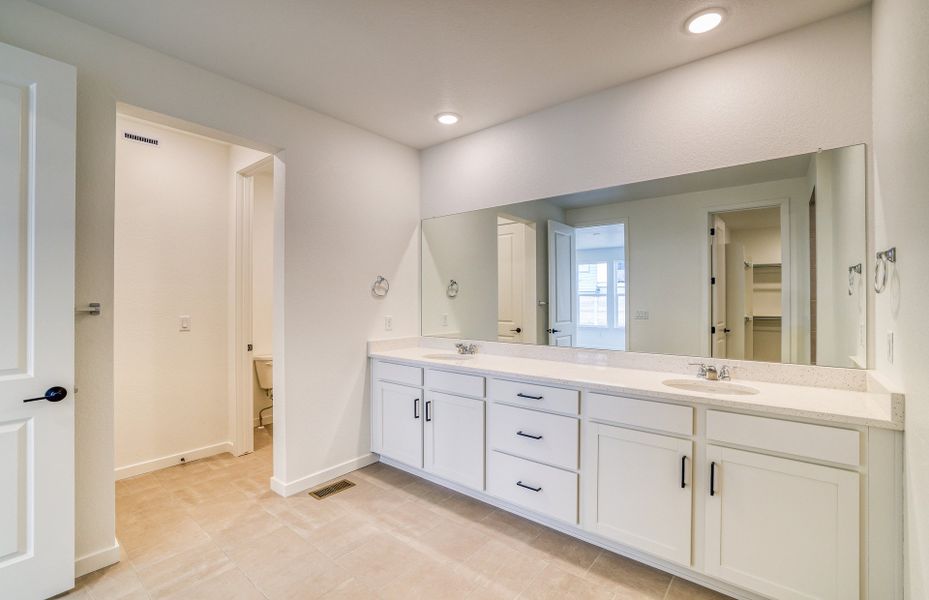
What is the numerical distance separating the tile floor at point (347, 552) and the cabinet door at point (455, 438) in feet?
0.64

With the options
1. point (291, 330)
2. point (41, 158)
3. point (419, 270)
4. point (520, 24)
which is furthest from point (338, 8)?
point (419, 270)

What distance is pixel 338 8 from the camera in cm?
178

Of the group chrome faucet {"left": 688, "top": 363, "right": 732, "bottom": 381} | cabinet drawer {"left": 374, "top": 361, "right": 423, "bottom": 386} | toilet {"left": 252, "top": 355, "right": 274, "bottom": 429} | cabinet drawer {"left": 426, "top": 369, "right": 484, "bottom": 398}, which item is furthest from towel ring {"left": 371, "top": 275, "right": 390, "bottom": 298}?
chrome faucet {"left": 688, "top": 363, "right": 732, "bottom": 381}

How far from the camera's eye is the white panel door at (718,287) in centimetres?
214

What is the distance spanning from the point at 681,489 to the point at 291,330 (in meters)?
2.32

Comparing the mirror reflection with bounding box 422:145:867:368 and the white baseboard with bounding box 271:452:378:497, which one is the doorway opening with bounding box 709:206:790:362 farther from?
the white baseboard with bounding box 271:452:378:497

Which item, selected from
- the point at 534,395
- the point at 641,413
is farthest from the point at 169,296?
the point at 641,413

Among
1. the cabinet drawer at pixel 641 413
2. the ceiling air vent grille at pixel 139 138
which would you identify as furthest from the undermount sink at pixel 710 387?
the ceiling air vent grille at pixel 139 138

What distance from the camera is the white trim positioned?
1730 mm

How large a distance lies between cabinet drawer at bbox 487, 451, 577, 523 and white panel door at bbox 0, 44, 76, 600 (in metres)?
1.96

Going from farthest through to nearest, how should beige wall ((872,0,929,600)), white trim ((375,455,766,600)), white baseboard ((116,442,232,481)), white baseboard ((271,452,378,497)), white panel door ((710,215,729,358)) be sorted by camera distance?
white baseboard ((116,442,232,481)) → white baseboard ((271,452,378,497)) → white panel door ((710,215,729,358)) → white trim ((375,455,766,600)) → beige wall ((872,0,929,600))

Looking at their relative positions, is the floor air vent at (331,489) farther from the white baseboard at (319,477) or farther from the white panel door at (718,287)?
the white panel door at (718,287)

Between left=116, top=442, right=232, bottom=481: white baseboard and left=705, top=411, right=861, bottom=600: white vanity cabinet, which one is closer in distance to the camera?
left=705, top=411, right=861, bottom=600: white vanity cabinet

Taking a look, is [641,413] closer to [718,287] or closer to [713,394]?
[713,394]
